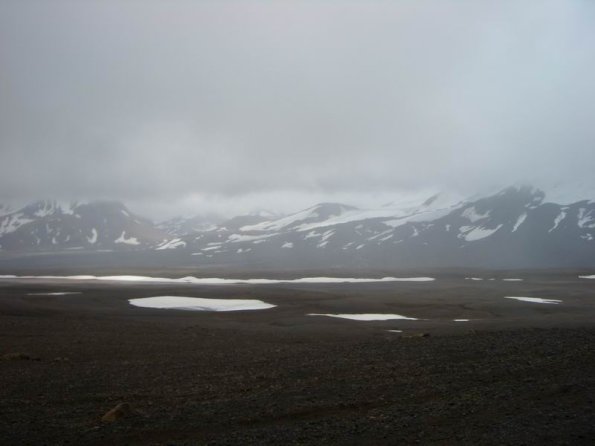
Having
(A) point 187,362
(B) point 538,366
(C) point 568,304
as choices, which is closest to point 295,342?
(A) point 187,362

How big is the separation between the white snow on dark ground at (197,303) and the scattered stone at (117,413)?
36.0m

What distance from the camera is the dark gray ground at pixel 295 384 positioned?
12258 millimetres

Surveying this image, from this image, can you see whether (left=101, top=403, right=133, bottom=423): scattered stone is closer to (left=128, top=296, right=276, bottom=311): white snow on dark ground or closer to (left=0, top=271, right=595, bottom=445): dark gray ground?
(left=0, top=271, right=595, bottom=445): dark gray ground

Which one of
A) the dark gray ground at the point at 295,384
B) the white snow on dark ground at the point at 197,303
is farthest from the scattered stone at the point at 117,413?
the white snow on dark ground at the point at 197,303

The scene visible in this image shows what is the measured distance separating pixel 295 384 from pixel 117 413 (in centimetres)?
583

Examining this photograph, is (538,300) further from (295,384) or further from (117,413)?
(117,413)

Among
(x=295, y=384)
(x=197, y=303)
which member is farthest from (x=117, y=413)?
(x=197, y=303)

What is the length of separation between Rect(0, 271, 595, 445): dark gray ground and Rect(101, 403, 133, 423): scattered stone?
0.66 ft

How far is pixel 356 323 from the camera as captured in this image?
125 feet

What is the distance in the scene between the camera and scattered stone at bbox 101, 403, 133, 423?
519 inches

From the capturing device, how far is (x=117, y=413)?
1340 cm

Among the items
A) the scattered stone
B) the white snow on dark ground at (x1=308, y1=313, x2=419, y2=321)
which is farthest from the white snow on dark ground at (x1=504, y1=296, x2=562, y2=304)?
the scattered stone

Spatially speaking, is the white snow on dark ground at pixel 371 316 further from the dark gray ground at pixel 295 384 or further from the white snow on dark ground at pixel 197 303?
the white snow on dark ground at pixel 197 303

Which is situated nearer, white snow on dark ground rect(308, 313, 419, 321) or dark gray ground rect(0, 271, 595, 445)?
dark gray ground rect(0, 271, 595, 445)
